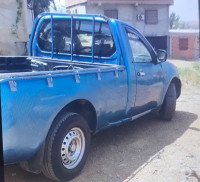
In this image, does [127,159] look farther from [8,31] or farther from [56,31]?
[8,31]

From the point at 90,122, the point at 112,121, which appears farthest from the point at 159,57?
the point at 90,122

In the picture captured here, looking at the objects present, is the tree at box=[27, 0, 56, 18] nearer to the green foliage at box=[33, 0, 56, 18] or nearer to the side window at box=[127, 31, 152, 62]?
the green foliage at box=[33, 0, 56, 18]

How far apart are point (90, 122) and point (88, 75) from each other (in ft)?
2.21

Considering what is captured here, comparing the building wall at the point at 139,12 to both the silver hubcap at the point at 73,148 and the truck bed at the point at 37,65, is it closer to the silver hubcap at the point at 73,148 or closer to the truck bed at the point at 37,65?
the truck bed at the point at 37,65

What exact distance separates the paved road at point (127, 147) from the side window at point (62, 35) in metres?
1.51

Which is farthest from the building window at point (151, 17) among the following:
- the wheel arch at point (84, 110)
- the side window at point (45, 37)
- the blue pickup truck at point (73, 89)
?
the wheel arch at point (84, 110)

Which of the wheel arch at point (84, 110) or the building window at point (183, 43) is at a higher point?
the building window at point (183, 43)

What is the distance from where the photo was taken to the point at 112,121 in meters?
4.05

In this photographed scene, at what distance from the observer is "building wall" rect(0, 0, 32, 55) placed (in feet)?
41.5

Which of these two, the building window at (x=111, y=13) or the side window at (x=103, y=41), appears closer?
the side window at (x=103, y=41)

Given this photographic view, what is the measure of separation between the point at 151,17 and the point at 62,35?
18803 millimetres

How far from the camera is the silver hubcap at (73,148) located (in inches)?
129

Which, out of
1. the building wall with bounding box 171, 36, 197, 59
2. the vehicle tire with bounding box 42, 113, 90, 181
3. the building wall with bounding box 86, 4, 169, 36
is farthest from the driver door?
the building wall with bounding box 171, 36, 197, 59

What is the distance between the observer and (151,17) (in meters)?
22.4
